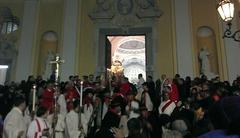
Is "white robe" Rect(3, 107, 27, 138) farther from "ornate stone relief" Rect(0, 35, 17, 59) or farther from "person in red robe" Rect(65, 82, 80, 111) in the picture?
"ornate stone relief" Rect(0, 35, 17, 59)

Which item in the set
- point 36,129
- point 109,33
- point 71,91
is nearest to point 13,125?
point 36,129

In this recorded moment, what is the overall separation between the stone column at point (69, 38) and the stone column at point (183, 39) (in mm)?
5366

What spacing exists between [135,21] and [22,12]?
20.5ft

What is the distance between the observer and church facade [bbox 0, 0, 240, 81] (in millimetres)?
17312

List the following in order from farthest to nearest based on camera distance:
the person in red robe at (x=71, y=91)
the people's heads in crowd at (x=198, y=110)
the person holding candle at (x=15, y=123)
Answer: the person in red robe at (x=71, y=91)
the people's heads in crowd at (x=198, y=110)
the person holding candle at (x=15, y=123)

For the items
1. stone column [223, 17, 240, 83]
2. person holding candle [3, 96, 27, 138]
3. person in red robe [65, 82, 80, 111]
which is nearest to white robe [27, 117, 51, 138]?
person holding candle [3, 96, 27, 138]

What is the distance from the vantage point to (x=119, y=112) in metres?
6.81

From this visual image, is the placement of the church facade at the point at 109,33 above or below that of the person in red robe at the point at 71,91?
above

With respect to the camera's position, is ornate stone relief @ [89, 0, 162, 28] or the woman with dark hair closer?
the woman with dark hair

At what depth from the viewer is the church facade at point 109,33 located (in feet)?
56.8

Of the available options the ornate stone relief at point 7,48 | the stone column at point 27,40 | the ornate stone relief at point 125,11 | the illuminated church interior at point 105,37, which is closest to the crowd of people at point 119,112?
the illuminated church interior at point 105,37

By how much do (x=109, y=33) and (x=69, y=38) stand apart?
7.12 feet

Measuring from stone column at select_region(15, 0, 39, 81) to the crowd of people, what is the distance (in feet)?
14.8

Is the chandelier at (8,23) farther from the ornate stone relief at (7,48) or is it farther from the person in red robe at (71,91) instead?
the person in red robe at (71,91)
